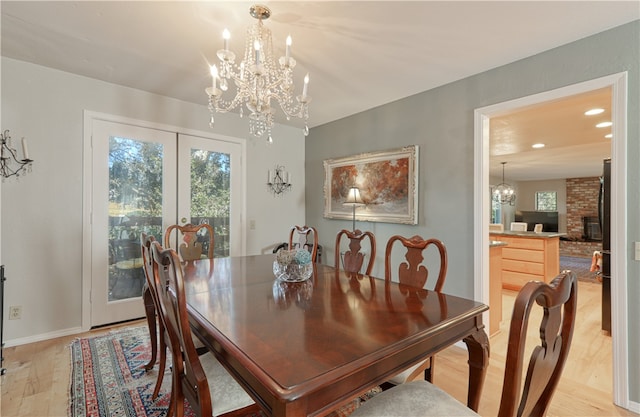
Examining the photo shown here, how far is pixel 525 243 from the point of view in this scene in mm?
4719

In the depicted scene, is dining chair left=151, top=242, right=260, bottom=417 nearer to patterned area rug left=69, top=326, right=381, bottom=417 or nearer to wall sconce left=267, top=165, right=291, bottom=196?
patterned area rug left=69, top=326, right=381, bottom=417

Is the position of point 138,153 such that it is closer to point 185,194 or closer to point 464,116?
point 185,194

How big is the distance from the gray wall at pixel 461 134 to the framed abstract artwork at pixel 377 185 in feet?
0.31

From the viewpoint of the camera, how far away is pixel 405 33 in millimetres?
2084

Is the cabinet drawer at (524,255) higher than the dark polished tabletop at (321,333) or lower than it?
lower

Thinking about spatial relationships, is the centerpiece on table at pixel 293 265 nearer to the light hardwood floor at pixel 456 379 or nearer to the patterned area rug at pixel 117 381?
the patterned area rug at pixel 117 381

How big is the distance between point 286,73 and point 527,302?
68.0 inches

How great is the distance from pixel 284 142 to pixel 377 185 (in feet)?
5.27

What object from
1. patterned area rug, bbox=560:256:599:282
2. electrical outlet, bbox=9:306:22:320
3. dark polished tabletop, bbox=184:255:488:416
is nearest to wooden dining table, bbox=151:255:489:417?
dark polished tabletop, bbox=184:255:488:416

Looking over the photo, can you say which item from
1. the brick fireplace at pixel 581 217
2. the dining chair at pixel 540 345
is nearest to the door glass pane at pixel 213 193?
the dining chair at pixel 540 345

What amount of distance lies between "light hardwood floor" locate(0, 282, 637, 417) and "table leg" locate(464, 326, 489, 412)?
0.71m

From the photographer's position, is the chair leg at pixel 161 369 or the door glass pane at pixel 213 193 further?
the door glass pane at pixel 213 193

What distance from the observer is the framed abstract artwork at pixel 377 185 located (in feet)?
10.5

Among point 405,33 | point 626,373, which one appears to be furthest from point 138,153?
point 626,373
